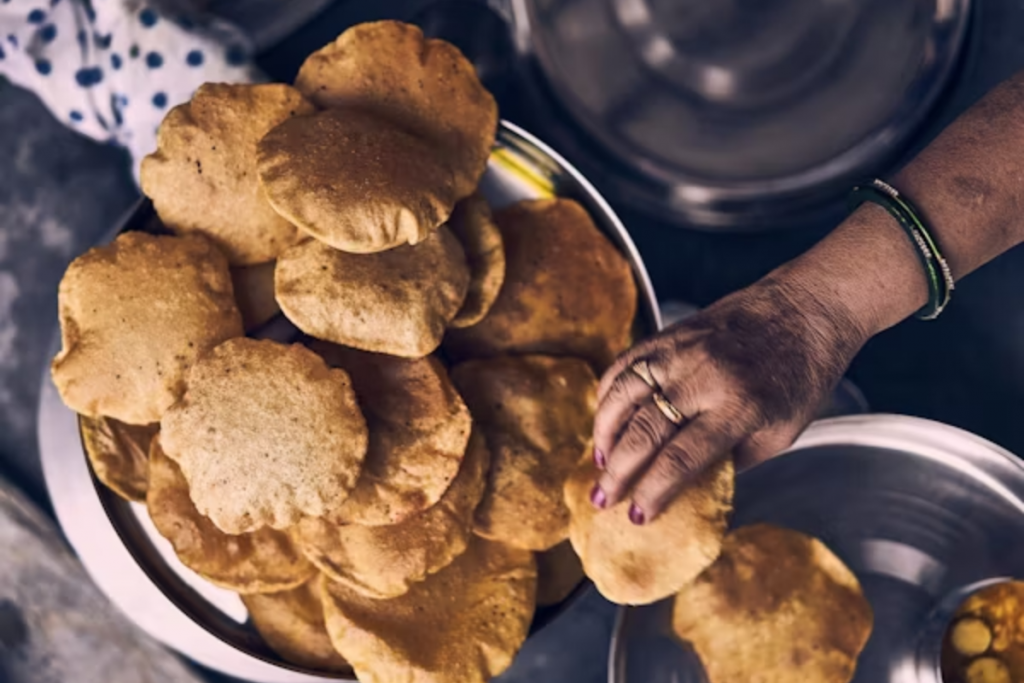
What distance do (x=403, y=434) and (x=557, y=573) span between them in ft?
0.80

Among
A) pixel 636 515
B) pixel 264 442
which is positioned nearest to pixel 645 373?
pixel 636 515

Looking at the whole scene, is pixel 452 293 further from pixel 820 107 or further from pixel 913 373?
pixel 913 373

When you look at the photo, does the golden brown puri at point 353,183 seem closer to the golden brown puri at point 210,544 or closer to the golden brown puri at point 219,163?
the golden brown puri at point 219,163

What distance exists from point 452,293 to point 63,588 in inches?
28.7

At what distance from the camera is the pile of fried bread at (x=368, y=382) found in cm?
84

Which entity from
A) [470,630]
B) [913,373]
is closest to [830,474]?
[913,373]

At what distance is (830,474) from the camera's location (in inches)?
41.4

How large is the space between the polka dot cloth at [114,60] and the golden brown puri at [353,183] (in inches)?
11.6

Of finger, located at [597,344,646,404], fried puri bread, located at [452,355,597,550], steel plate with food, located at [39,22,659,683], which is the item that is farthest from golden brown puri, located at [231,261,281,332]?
finger, located at [597,344,646,404]

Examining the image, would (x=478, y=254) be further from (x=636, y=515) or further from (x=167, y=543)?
(x=167, y=543)

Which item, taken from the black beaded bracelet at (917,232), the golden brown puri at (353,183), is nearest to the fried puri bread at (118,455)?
the golden brown puri at (353,183)

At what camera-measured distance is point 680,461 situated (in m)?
0.82

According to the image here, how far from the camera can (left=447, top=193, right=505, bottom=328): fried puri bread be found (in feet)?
3.02

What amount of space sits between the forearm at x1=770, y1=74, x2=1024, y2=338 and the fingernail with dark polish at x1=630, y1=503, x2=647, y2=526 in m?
0.28
